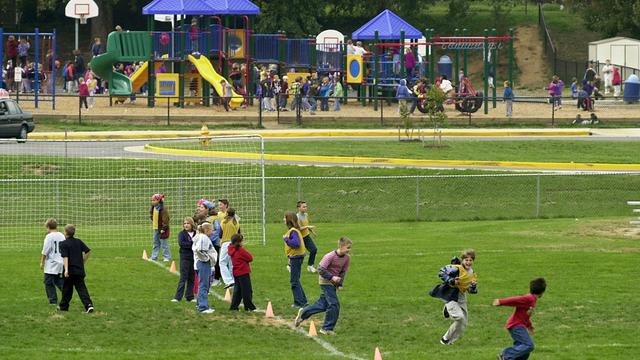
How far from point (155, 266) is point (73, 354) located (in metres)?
8.07

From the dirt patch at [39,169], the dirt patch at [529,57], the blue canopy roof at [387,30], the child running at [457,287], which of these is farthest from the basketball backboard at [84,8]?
the child running at [457,287]

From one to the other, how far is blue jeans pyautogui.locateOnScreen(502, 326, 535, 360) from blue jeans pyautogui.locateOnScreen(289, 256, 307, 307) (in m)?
5.42

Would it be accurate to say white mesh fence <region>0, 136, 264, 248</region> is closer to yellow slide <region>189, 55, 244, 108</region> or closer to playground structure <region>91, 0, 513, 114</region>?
yellow slide <region>189, 55, 244, 108</region>

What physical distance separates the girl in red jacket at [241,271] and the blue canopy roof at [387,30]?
133 feet

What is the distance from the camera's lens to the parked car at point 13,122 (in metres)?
47.8

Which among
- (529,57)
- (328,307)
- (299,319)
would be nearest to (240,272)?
(299,319)

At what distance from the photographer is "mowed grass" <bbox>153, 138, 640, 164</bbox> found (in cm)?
4416

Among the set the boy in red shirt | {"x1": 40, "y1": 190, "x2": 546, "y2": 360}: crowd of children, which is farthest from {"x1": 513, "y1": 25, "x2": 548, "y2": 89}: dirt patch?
the boy in red shirt

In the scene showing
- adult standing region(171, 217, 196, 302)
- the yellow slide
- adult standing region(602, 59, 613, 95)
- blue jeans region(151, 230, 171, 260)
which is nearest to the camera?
adult standing region(171, 217, 196, 302)

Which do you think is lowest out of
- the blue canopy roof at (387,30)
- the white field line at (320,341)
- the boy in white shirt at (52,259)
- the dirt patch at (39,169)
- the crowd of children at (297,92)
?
the white field line at (320,341)

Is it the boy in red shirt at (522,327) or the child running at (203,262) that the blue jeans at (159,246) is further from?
the boy in red shirt at (522,327)

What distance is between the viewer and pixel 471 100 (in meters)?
56.4

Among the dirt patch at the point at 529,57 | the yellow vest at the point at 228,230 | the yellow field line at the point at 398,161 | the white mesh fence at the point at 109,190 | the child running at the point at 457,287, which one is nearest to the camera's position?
the child running at the point at 457,287

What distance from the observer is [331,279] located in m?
20.9
